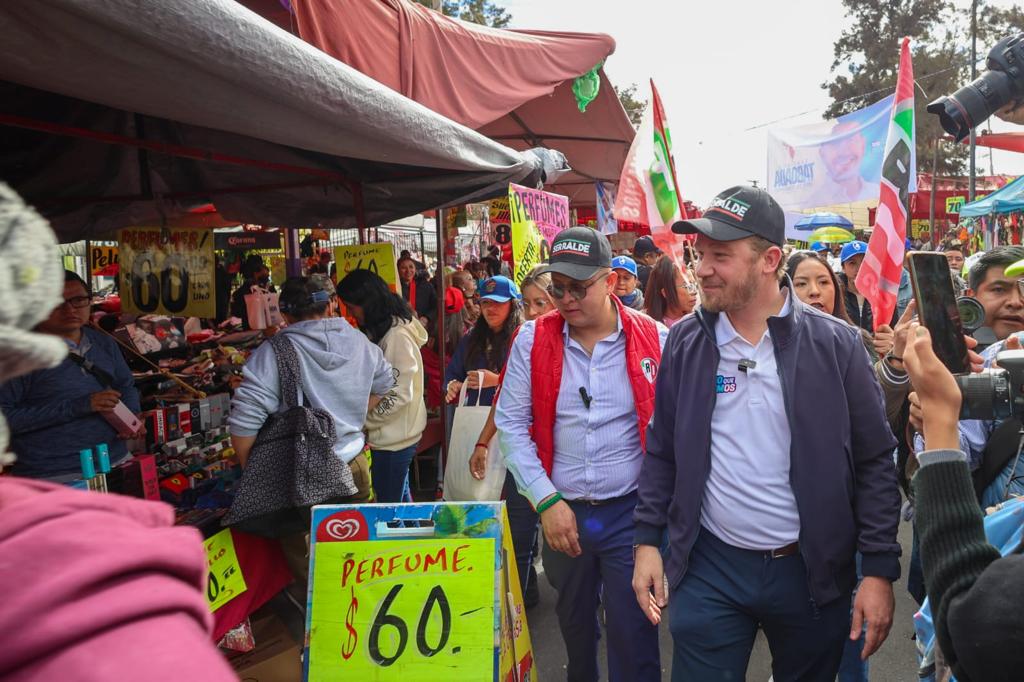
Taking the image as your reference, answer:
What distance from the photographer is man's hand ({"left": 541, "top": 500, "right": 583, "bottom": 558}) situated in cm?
296

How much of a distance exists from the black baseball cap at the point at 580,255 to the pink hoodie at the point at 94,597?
2538 millimetres

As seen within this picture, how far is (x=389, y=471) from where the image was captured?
15.7ft

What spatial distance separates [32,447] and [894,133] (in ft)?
15.7

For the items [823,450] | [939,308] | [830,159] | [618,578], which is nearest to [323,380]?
[618,578]

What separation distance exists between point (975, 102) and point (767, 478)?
4.65 ft

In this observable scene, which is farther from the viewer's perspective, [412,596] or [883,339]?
[883,339]

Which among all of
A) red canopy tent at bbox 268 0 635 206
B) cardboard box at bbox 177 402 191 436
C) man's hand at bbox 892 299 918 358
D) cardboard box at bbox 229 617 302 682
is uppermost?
red canopy tent at bbox 268 0 635 206

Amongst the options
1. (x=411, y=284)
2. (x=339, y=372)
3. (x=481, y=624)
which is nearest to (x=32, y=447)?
(x=339, y=372)

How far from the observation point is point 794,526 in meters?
2.39

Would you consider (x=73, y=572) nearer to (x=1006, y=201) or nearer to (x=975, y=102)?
(x=975, y=102)

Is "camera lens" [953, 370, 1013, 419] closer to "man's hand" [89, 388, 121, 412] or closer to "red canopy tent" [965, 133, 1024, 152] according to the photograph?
"red canopy tent" [965, 133, 1024, 152]

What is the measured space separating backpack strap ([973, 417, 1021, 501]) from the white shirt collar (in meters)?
0.87

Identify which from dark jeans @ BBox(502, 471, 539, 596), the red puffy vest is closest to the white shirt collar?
the red puffy vest

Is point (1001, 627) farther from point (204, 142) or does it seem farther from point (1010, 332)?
point (204, 142)
